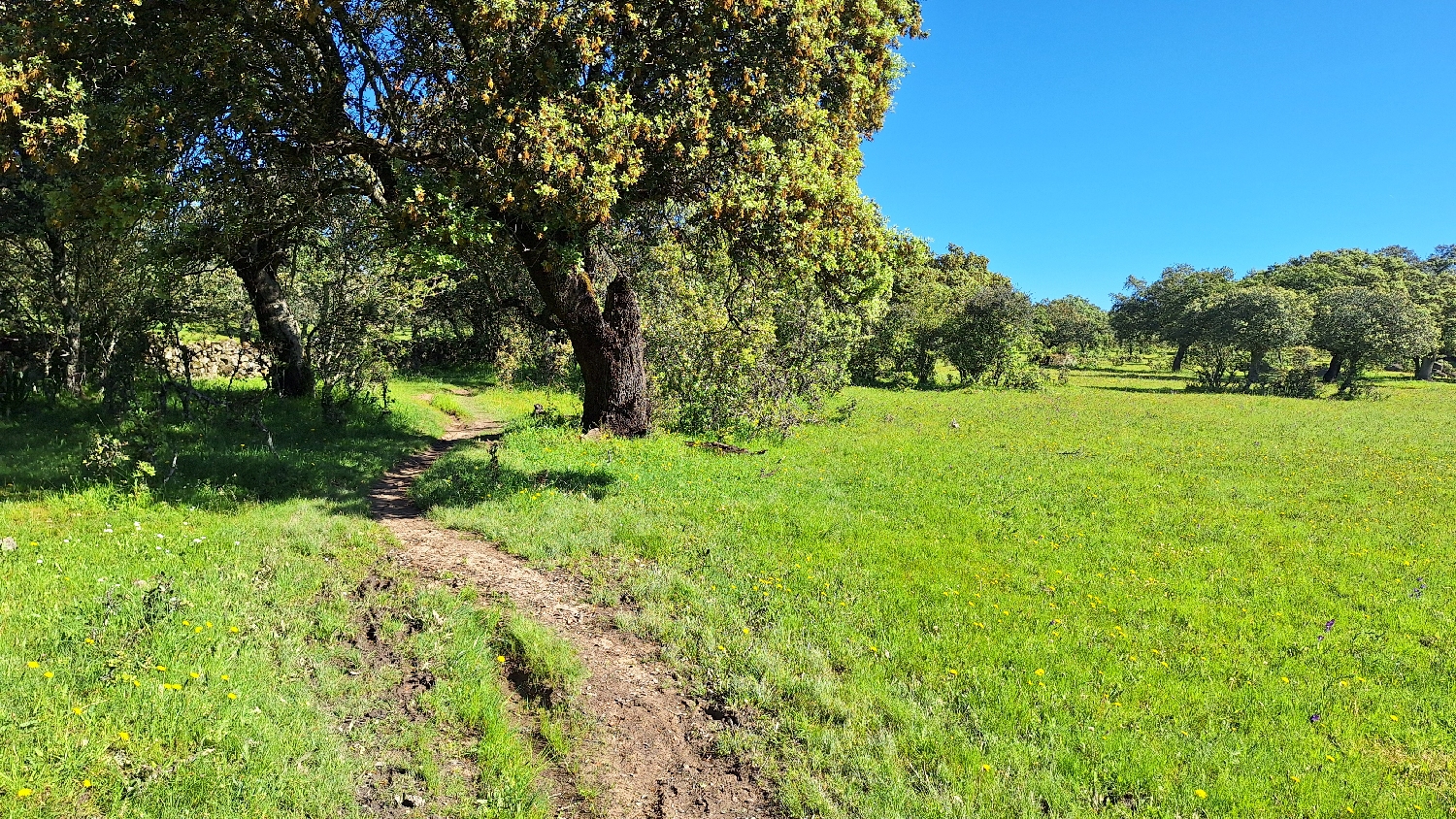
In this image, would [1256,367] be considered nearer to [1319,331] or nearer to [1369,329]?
[1319,331]

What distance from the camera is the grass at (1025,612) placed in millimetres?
4781

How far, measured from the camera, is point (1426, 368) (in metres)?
54.4

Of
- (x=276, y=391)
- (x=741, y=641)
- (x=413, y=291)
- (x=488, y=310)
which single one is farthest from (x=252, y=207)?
(x=488, y=310)

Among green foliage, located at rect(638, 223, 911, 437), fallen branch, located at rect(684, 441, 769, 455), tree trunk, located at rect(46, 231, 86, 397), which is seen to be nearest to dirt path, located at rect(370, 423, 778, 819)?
fallen branch, located at rect(684, 441, 769, 455)

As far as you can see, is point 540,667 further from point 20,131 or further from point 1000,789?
point 20,131

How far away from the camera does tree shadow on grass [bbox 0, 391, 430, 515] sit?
8266mm

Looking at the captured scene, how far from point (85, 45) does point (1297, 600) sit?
17329 millimetres

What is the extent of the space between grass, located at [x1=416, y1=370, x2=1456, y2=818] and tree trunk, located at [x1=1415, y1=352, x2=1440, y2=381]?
5669cm

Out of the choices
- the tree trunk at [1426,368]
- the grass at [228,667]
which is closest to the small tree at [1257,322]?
the tree trunk at [1426,368]

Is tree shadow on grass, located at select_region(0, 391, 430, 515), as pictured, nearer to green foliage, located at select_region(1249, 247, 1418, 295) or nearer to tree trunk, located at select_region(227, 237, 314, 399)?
tree trunk, located at select_region(227, 237, 314, 399)

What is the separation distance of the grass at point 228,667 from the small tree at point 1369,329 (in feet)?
180

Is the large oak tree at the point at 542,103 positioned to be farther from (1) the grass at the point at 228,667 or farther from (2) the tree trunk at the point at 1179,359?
(2) the tree trunk at the point at 1179,359

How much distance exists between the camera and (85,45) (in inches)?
332

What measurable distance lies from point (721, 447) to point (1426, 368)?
7201 centimetres
